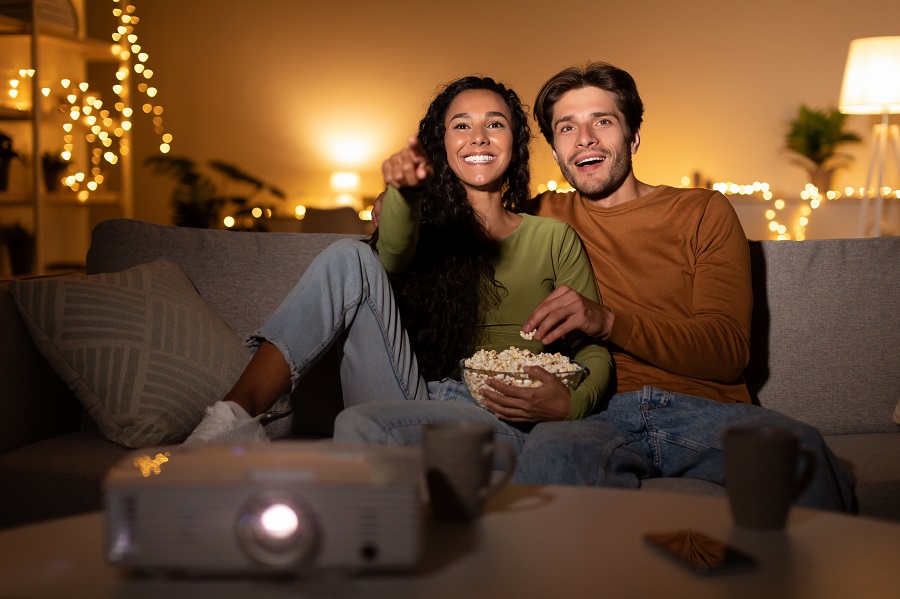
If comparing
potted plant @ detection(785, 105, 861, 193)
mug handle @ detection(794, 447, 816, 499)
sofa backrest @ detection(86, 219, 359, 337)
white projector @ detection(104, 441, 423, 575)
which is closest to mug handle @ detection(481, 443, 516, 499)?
white projector @ detection(104, 441, 423, 575)

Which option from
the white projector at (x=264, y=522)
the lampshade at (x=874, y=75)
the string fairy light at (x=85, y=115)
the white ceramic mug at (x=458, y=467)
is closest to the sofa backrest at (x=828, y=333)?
the white ceramic mug at (x=458, y=467)

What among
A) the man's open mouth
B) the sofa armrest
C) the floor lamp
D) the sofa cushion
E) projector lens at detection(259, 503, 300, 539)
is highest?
the floor lamp

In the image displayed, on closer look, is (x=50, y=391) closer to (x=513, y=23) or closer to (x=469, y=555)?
(x=469, y=555)

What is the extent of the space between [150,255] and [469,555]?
1.45 meters

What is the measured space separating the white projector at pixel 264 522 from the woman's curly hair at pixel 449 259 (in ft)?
3.44

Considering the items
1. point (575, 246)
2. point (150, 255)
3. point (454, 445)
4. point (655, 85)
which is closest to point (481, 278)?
point (575, 246)

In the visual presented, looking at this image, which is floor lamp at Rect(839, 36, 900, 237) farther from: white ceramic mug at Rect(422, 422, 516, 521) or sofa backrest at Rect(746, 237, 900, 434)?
white ceramic mug at Rect(422, 422, 516, 521)

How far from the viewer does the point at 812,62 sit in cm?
648

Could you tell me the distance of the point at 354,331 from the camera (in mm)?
1630

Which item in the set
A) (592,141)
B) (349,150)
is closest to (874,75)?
(592,141)

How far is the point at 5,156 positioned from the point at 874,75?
13.9ft

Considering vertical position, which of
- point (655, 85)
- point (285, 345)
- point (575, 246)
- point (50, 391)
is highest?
point (655, 85)

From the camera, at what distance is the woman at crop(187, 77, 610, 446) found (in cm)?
152

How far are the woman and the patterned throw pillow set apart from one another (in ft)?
Result: 0.69
